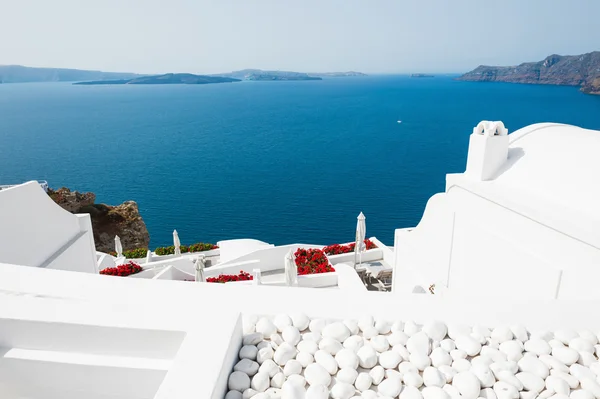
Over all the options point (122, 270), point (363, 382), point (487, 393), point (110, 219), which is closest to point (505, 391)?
point (487, 393)

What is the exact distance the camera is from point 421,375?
3.33 m

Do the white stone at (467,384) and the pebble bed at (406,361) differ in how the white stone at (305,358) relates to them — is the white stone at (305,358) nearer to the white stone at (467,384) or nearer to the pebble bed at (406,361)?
the pebble bed at (406,361)

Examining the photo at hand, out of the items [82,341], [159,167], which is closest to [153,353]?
[82,341]

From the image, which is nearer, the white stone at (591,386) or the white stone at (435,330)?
the white stone at (591,386)

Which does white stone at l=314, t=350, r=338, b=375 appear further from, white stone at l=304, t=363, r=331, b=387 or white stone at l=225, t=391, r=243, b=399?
white stone at l=225, t=391, r=243, b=399

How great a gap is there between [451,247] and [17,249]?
32.9 ft

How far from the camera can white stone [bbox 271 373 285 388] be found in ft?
10.3

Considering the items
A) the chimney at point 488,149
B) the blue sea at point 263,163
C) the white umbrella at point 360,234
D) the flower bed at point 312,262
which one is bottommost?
the blue sea at point 263,163

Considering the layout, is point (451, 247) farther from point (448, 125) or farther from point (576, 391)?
point (448, 125)

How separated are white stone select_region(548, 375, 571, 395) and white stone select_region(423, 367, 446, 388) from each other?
85 centimetres

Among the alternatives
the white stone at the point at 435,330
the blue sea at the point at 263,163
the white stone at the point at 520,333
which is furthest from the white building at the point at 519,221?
the blue sea at the point at 263,163

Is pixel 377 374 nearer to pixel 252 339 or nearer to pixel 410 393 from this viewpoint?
pixel 410 393

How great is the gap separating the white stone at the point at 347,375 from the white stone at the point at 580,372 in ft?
6.16

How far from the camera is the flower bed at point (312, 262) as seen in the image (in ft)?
48.2
